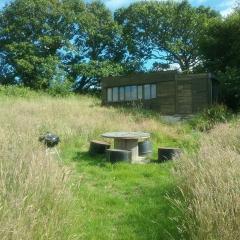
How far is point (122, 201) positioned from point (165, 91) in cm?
1710

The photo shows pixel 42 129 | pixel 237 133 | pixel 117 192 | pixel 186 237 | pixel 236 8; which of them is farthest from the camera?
pixel 236 8

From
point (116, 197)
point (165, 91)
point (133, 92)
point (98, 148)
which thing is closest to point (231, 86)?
point (165, 91)

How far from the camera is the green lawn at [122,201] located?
5.91 meters

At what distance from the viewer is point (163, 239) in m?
5.61

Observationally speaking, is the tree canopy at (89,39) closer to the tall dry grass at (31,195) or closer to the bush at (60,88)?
the bush at (60,88)

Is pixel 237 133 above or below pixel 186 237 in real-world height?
above

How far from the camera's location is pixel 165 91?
24.1 metres

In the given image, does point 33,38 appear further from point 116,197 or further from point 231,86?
point 116,197

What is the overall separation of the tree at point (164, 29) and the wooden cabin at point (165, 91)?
661 inches

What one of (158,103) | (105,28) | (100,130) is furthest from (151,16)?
(100,130)

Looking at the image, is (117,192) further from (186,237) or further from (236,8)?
(236,8)

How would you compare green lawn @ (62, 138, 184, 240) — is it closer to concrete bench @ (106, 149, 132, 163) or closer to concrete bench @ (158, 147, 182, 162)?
concrete bench @ (106, 149, 132, 163)

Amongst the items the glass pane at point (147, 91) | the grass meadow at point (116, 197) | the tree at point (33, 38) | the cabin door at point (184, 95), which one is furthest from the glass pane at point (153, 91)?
the tree at point (33, 38)

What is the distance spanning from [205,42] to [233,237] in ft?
77.6
